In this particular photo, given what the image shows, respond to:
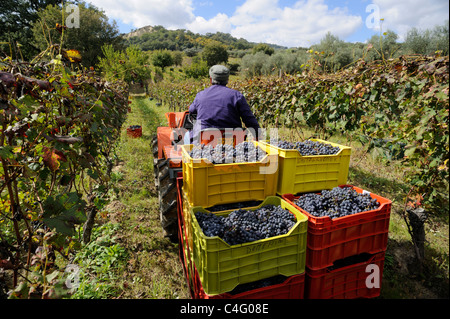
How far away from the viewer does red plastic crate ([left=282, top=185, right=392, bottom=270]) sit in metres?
1.82

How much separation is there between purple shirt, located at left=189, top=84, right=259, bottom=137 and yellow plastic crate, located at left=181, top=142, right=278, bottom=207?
24.5 inches

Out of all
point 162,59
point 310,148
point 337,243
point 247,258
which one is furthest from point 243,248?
point 162,59

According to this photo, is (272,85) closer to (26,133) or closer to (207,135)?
(207,135)

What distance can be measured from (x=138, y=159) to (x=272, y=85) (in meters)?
3.92

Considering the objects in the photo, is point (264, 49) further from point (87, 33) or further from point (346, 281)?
point (346, 281)

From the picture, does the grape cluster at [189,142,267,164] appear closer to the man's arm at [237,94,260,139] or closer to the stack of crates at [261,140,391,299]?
the stack of crates at [261,140,391,299]

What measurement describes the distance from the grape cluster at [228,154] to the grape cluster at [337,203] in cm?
55

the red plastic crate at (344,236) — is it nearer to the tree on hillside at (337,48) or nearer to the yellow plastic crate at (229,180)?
the yellow plastic crate at (229,180)

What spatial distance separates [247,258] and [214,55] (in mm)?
59749

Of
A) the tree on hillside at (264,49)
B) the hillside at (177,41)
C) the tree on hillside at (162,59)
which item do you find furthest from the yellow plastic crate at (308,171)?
the hillside at (177,41)

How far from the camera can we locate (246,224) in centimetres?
181
